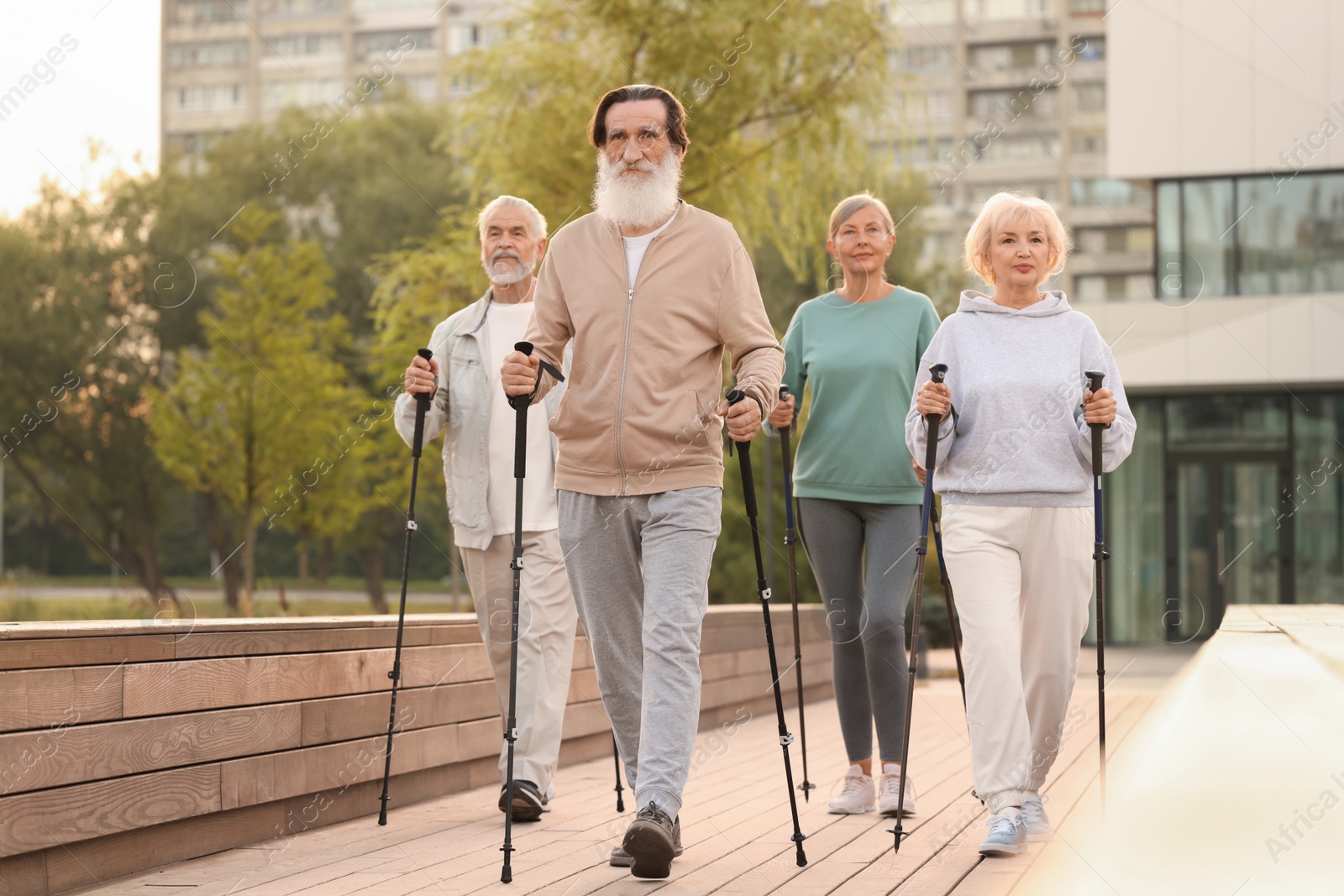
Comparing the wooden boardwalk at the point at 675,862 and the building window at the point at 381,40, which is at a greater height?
the building window at the point at 381,40

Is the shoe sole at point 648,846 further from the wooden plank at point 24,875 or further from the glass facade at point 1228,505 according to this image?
the glass facade at point 1228,505

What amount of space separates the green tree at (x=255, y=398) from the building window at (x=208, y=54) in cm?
5159

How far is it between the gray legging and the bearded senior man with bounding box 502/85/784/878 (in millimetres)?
989

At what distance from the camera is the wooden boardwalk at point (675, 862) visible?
3965 millimetres

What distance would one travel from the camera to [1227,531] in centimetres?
2161

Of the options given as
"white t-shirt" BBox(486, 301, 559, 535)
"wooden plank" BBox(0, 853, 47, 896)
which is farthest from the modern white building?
"wooden plank" BBox(0, 853, 47, 896)

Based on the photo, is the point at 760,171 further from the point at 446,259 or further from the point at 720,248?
the point at 720,248

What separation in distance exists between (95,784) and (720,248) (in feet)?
7.02

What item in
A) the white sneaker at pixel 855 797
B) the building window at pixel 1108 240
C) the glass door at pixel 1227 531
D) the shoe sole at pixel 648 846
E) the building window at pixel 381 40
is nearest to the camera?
the shoe sole at pixel 648 846

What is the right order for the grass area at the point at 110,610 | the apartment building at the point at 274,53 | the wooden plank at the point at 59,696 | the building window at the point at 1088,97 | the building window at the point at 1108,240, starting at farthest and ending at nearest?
the apartment building at the point at 274,53
the building window at the point at 1088,97
the building window at the point at 1108,240
the grass area at the point at 110,610
the wooden plank at the point at 59,696

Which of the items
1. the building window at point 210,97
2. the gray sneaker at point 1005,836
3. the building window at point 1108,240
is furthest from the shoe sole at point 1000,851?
the building window at point 210,97

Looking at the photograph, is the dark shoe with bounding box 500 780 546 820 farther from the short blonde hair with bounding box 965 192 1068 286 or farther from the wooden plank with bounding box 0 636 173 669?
the short blonde hair with bounding box 965 192 1068 286

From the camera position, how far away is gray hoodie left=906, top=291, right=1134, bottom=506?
4.46 meters

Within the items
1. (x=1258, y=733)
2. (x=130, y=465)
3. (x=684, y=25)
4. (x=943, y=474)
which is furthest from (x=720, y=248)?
(x=130, y=465)
